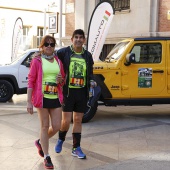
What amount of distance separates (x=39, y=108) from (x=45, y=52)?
0.75 m

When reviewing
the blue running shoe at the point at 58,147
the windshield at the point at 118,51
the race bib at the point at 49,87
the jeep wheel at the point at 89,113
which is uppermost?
the windshield at the point at 118,51

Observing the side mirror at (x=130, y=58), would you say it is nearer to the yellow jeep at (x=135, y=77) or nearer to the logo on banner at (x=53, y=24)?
the yellow jeep at (x=135, y=77)

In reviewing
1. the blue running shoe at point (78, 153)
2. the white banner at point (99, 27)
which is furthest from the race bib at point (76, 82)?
the white banner at point (99, 27)

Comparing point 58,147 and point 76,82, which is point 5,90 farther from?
point 76,82

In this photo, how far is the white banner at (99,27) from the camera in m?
11.2

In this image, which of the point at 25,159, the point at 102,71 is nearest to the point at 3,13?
the point at 102,71

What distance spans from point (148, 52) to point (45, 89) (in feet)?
14.0

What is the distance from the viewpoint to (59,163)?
5.17 metres

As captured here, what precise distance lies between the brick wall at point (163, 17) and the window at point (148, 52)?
258 inches

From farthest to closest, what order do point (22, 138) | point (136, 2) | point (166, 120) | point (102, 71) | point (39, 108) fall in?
point (136, 2), point (166, 120), point (102, 71), point (22, 138), point (39, 108)

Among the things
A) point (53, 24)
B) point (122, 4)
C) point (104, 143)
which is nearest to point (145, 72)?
point (104, 143)

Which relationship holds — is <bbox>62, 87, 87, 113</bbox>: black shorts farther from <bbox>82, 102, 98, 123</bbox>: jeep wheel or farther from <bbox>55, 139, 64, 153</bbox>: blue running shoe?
<bbox>82, 102, 98, 123</bbox>: jeep wheel

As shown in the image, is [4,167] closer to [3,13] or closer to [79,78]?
[79,78]

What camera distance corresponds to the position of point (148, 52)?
8.46 meters
